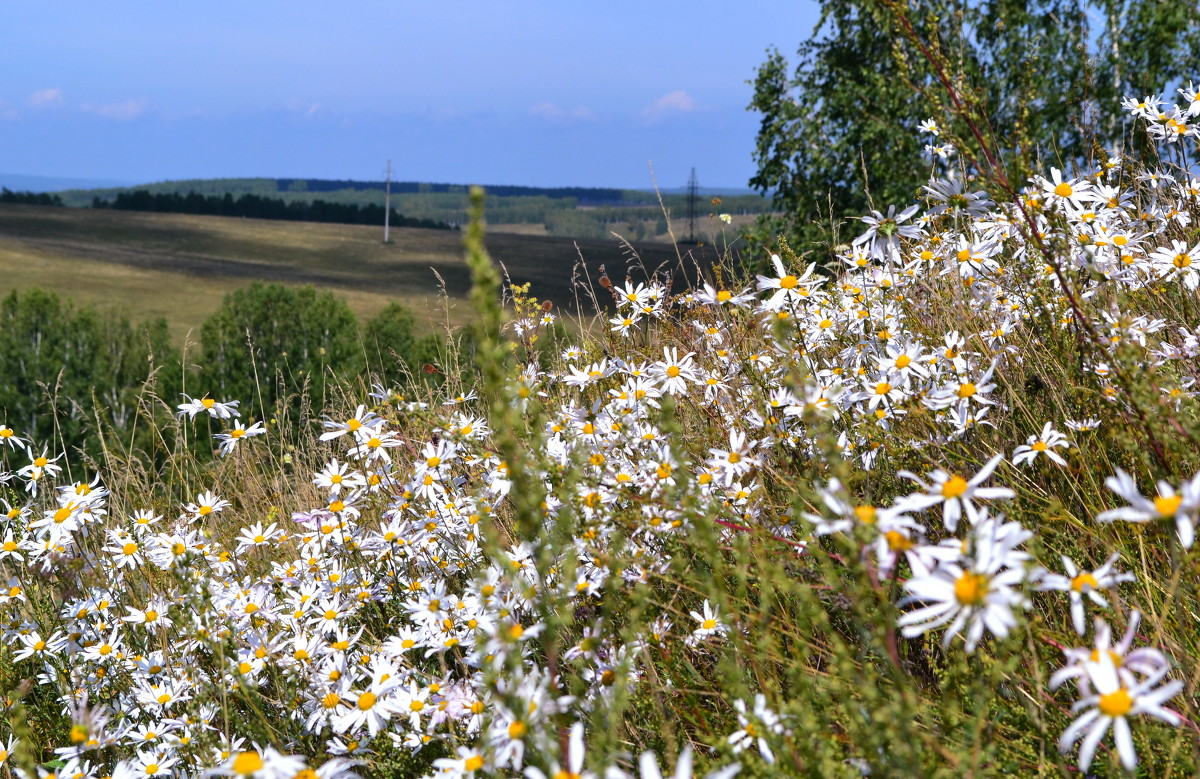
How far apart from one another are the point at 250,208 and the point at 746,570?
125056mm

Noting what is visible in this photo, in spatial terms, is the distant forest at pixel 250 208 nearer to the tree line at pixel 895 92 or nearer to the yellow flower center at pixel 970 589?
the tree line at pixel 895 92

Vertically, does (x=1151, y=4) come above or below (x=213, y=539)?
above

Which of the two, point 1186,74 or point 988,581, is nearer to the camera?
point 988,581

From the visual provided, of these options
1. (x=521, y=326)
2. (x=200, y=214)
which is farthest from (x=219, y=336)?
(x=200, y=214)

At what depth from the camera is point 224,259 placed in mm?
80250

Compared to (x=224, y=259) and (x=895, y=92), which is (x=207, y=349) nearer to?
(x=895, y=92)

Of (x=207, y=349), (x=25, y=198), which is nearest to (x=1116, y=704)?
(x=207, y=349)

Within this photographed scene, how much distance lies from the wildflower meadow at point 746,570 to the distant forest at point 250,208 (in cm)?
11619

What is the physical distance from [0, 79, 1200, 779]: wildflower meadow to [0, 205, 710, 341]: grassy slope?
46.1 m

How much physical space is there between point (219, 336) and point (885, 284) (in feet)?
62.3

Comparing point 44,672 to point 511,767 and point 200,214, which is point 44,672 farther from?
point 200,214

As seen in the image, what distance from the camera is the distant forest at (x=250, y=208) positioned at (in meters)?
114

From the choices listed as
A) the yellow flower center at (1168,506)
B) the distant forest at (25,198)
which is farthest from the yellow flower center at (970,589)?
the distant forest at (25,198)

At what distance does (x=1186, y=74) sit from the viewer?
1503 cm
